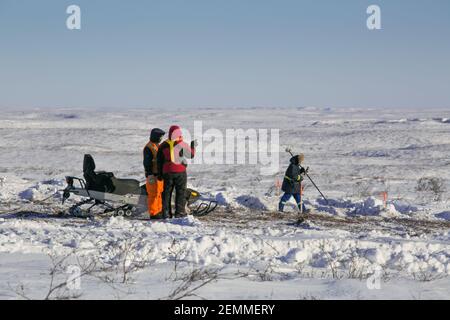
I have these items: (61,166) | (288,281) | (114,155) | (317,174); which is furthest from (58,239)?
(114,155)

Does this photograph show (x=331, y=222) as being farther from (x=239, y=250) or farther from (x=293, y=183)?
(x=239, y=250)

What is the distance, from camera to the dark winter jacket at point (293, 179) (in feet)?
43.5

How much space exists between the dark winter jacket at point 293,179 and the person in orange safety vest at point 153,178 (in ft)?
10.8

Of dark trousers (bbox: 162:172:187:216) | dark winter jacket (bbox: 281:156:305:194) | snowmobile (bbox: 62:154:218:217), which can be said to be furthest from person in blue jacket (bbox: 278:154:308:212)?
dark trousers (bbox: 162:172:187:216)

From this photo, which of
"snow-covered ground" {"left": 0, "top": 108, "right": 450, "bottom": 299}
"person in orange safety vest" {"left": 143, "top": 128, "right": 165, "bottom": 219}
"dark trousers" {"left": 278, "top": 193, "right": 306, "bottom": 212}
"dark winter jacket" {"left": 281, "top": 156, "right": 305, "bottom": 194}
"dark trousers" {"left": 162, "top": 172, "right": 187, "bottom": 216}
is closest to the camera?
"snow-covered ground" {"left": 0, "top": 108, "right": 450, "bottom": 299}

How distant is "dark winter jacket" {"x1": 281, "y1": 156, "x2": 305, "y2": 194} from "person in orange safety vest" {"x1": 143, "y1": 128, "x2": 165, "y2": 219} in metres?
3.28

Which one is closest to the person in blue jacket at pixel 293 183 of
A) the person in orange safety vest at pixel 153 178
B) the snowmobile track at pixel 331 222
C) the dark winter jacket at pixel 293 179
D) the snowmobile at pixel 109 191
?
the dark winter jacket at pixel 293 179

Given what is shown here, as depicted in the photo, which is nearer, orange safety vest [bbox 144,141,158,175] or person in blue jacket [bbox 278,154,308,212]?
orange safety vest [bbox 144,141,158,175]

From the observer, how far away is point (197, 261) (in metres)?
6.57

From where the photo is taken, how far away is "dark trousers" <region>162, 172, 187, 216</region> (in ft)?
36.1

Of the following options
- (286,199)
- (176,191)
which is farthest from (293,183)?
(176,191)

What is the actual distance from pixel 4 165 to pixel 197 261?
25128 millimetres

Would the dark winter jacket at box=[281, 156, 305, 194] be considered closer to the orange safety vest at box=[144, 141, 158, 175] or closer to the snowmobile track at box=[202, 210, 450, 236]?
the snowmobile track at box=[202, 210, 450, 236]

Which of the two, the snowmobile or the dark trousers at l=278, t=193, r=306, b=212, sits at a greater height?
the snowmobile
